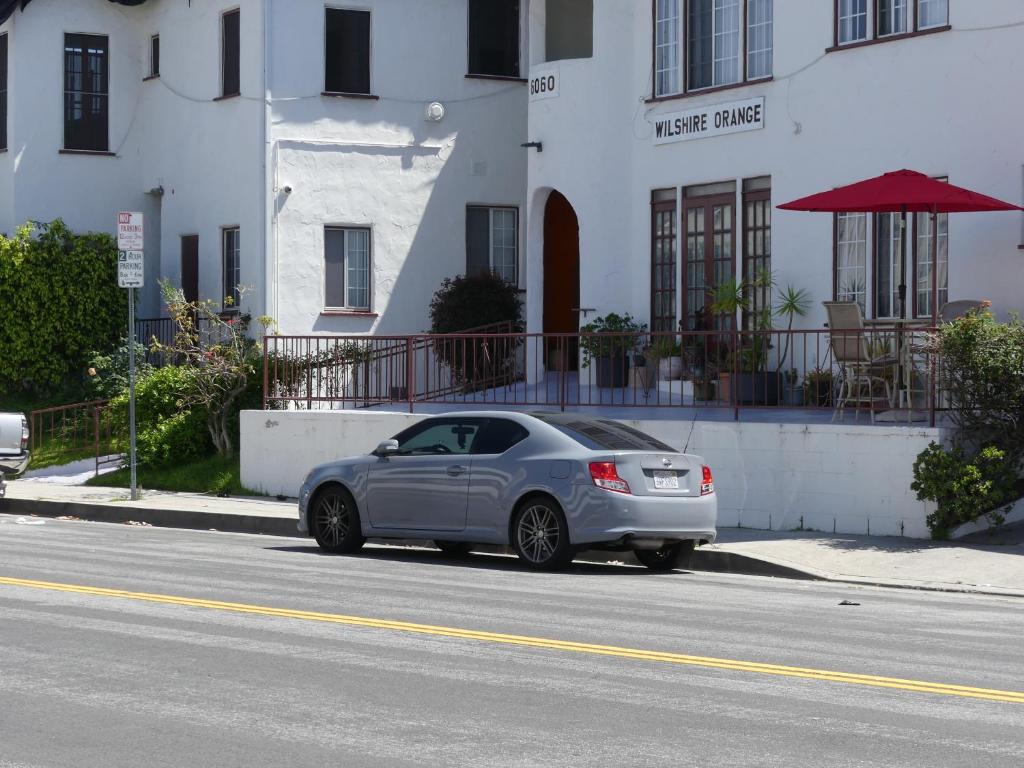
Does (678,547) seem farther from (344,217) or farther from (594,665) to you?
(344,217)

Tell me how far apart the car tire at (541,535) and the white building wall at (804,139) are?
6724 millimetres

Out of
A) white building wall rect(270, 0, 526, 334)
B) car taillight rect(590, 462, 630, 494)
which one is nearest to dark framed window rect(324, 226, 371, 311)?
white building wall rect(270, 0, 526, 334)

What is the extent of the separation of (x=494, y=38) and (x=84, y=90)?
7737 mm

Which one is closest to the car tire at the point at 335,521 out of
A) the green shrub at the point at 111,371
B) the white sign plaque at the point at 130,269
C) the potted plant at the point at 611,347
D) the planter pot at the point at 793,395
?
the potted plant at the point at 611,347

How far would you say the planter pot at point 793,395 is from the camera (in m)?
19.5

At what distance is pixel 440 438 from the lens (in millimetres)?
16312

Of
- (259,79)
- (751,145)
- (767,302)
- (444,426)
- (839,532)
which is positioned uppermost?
(259,79)

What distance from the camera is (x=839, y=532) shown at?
17.4 m

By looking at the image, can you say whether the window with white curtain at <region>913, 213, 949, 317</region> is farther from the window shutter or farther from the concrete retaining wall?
the window shutter

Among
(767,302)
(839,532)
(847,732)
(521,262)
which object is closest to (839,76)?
(767,302)

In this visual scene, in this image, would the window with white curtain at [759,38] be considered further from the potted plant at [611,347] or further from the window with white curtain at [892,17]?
the potted plant at [611,347]

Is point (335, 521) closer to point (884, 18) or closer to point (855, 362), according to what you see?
point (855, 362)

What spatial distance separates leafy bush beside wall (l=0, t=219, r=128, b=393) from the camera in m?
29.1

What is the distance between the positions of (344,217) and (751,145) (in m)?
8.29
